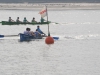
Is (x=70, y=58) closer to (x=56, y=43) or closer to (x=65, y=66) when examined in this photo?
(x=65, y=66)

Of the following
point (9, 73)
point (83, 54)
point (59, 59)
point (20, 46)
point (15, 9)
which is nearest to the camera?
point (9, 73)

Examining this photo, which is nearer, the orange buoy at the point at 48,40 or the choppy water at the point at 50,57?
the choppy water at the point at 50,57

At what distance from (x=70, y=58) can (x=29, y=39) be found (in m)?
11.6

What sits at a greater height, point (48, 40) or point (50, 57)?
point (48, 40)

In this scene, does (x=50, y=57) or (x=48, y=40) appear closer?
(x=50, y=57)

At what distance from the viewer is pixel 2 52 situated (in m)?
44.7

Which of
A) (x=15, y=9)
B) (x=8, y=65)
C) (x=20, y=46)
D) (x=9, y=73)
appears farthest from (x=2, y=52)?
(x=15, y=9)

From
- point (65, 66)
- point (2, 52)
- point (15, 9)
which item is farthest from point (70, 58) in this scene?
point (15, 9)

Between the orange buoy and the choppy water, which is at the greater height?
the orange buoy

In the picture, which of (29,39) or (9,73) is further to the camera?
(29,39)

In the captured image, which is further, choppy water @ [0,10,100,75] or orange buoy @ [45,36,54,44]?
orange buoy @ [45,36,54,44]

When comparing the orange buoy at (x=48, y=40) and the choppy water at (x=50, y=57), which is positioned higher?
the orange buoy at (x=48, y=40)

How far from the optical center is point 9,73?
113ft

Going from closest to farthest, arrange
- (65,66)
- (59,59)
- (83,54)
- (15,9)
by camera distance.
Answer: (65,66) < (59,59) < (83,54) < (15,9)
